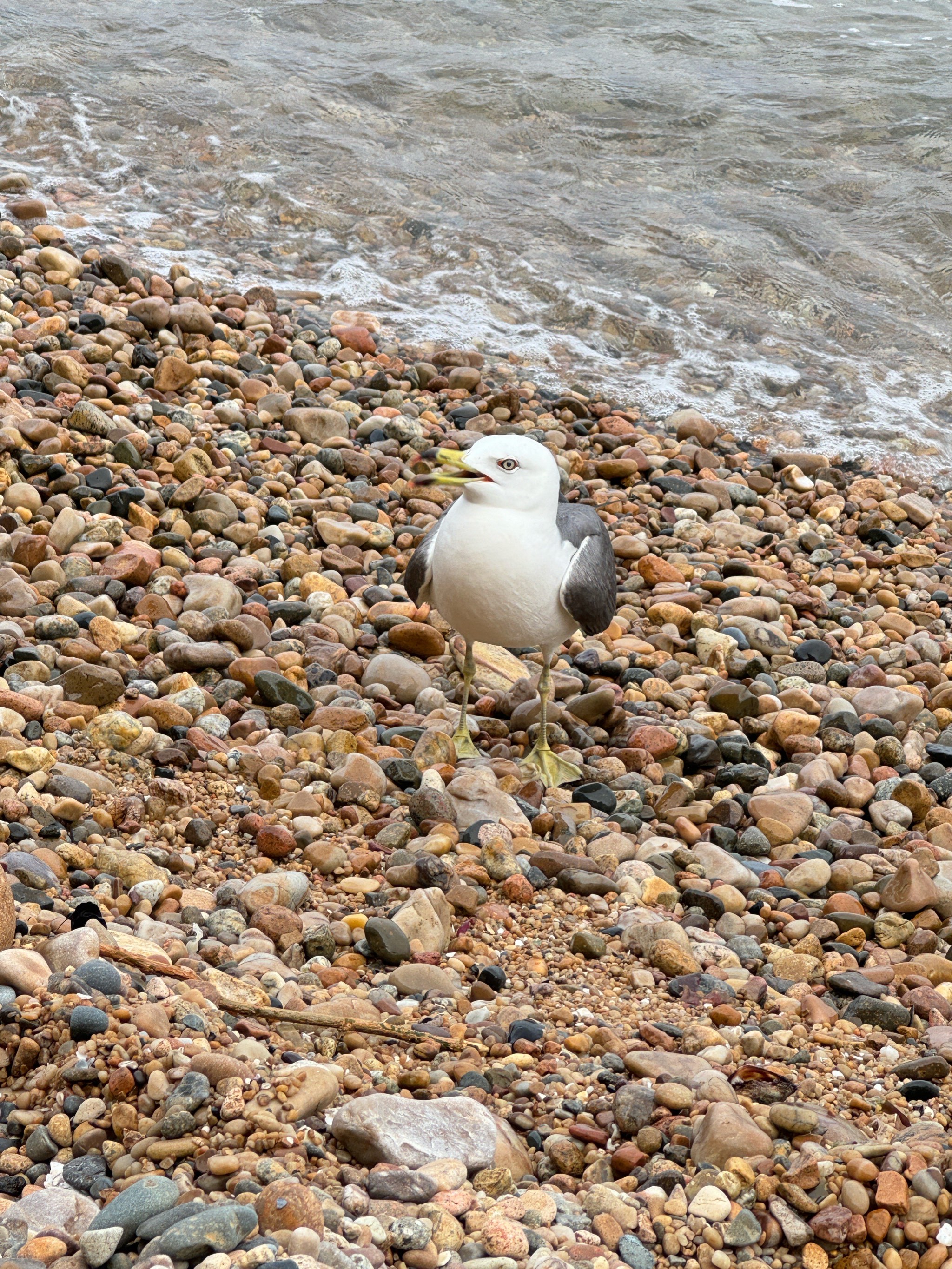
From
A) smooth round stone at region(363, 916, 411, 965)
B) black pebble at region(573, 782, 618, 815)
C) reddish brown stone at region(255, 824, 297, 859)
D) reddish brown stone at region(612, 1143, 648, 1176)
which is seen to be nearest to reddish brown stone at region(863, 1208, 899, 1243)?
reddish brown stone at region(612, 1143, 648, 1176)


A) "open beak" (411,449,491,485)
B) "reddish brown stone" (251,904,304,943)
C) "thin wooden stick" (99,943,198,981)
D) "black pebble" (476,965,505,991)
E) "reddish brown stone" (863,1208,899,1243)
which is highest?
"open beak" (411,449,491,485)

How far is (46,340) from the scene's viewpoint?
6.48m

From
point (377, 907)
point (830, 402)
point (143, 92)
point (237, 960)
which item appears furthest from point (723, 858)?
point (143, 92)

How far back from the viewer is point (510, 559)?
13.7 feet

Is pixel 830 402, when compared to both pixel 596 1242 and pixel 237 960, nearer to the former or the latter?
pixel 237 960

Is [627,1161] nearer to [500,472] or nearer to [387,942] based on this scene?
[387,942]

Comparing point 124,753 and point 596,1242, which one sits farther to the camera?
point 124,753

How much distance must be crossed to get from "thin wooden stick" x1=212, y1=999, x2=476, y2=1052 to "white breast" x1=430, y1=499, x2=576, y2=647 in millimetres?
1686

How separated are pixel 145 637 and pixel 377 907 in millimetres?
1651

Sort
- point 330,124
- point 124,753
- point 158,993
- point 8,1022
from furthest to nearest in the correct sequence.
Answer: point 330,124 < point 124,753 < point 158,993 < point 8,1022

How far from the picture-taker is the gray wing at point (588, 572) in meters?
4.36

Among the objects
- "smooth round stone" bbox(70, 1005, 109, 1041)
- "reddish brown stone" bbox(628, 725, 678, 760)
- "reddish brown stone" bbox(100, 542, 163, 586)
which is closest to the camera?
"smooth round stone" bbox(70, 1005, 109, 1041)

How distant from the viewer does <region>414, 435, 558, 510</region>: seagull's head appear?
4.13 meters

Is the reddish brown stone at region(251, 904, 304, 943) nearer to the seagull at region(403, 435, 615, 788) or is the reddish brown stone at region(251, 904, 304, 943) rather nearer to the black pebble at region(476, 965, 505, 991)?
the black pebble at region(476, 965, 505, 991)
